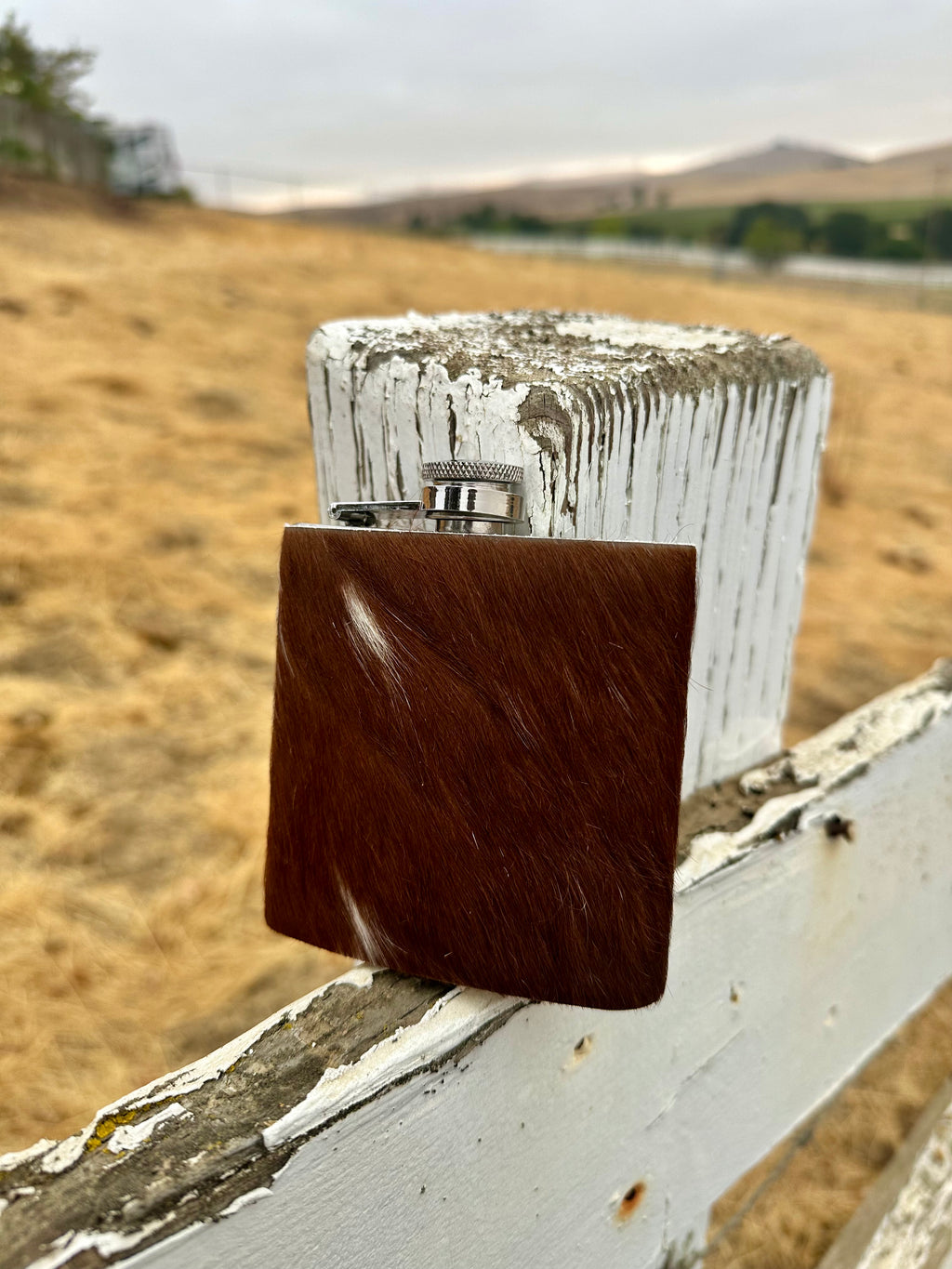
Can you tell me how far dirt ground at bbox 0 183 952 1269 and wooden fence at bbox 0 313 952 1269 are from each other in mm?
1209

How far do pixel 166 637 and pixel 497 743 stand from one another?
2.57 m

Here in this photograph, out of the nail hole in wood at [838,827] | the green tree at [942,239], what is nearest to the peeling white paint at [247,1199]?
the nail hole in wood at [838,827]

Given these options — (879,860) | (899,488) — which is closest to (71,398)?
(879,860)

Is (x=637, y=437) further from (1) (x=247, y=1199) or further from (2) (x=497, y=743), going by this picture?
(1) (x=247, y=1199)

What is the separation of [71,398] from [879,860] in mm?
4208

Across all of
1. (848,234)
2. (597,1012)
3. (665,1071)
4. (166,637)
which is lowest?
(166,637)

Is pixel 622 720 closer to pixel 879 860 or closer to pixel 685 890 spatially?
pixel 685 890

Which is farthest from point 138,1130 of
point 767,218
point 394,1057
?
point 767,218

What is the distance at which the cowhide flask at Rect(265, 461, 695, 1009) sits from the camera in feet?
1.94

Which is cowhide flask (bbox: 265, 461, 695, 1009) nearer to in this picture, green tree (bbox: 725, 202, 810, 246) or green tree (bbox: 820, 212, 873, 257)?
green tree (bbox: 820, 212, 873, 257)

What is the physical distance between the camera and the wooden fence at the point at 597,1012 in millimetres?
550

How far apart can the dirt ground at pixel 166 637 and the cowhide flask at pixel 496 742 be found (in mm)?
1385

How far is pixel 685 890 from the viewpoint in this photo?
82 cm

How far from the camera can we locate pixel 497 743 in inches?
23.8
